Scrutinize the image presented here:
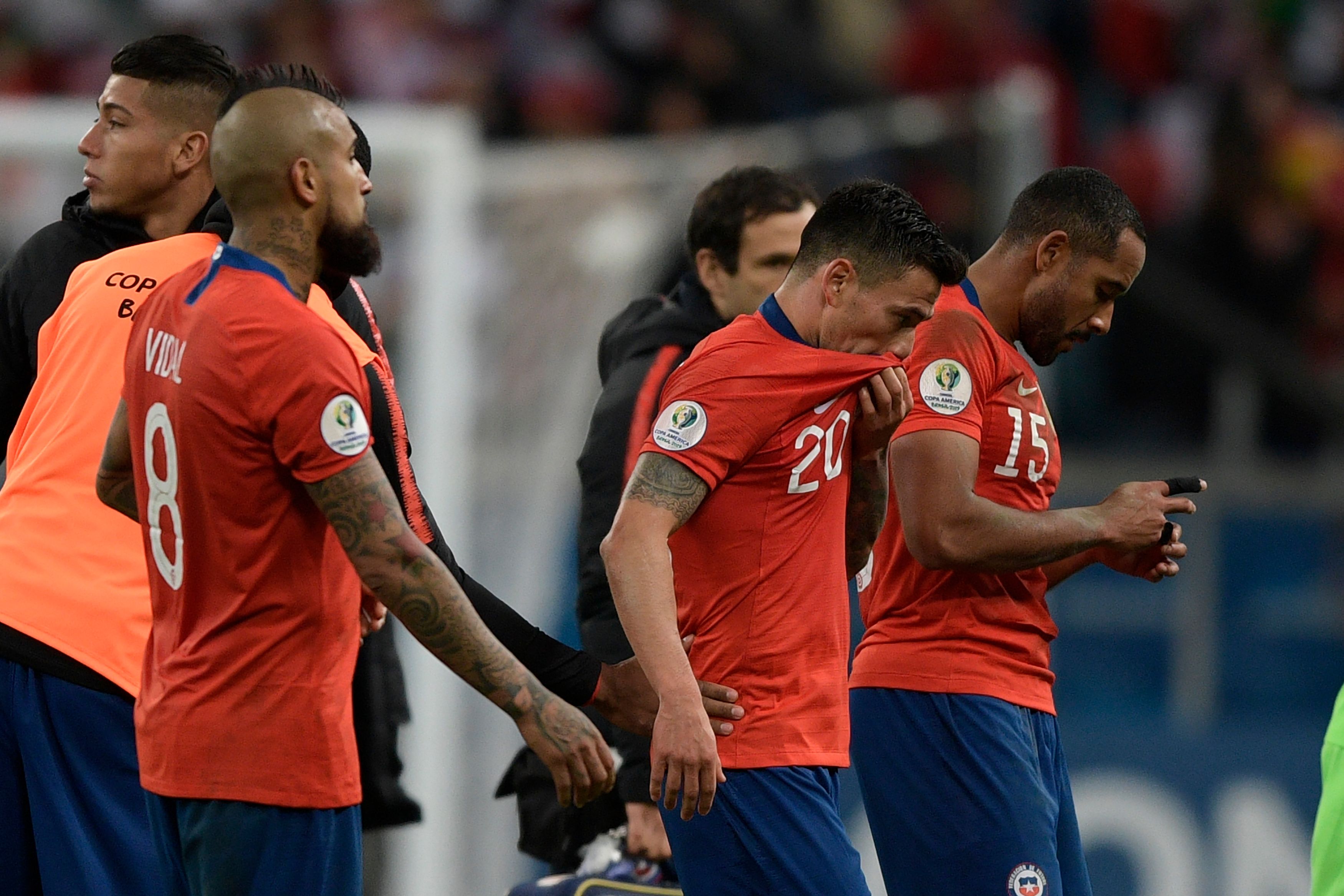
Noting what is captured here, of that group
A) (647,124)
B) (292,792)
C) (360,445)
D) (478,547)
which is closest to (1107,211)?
(360,445)

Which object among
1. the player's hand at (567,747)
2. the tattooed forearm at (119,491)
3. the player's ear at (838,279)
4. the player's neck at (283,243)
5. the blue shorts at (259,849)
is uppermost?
the player's ear at (838,279)

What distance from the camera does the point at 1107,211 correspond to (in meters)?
4.26

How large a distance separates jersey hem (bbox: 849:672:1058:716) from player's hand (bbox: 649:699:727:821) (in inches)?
33.3

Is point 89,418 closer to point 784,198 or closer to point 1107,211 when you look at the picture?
point 784,198

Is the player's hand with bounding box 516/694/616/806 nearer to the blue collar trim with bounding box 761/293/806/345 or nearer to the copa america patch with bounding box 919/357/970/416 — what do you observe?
the blue collar trim with bounding box 761/293/806/345

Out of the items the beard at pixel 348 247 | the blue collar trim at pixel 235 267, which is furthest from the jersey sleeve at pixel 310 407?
the beard at pixel 348 247

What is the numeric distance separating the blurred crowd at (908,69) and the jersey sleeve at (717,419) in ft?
26.2

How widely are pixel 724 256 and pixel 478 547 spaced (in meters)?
4.31

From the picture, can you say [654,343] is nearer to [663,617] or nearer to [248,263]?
[663,617]

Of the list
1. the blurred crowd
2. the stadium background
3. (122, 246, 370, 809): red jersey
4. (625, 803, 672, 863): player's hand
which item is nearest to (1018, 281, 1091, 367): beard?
(625, 803, 672, 863): player's hand

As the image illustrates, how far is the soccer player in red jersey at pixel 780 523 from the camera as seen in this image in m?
3.64

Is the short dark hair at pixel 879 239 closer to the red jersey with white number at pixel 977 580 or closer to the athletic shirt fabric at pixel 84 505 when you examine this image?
the red jersey with white number at pixel 977 580

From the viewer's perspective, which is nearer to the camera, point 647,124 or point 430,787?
point 430,787

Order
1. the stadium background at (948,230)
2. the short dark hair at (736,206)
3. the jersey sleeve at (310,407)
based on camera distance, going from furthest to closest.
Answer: the stadium background at (948,230), the short dark hair at (736,206), the jersey sleeve at (310,407)
